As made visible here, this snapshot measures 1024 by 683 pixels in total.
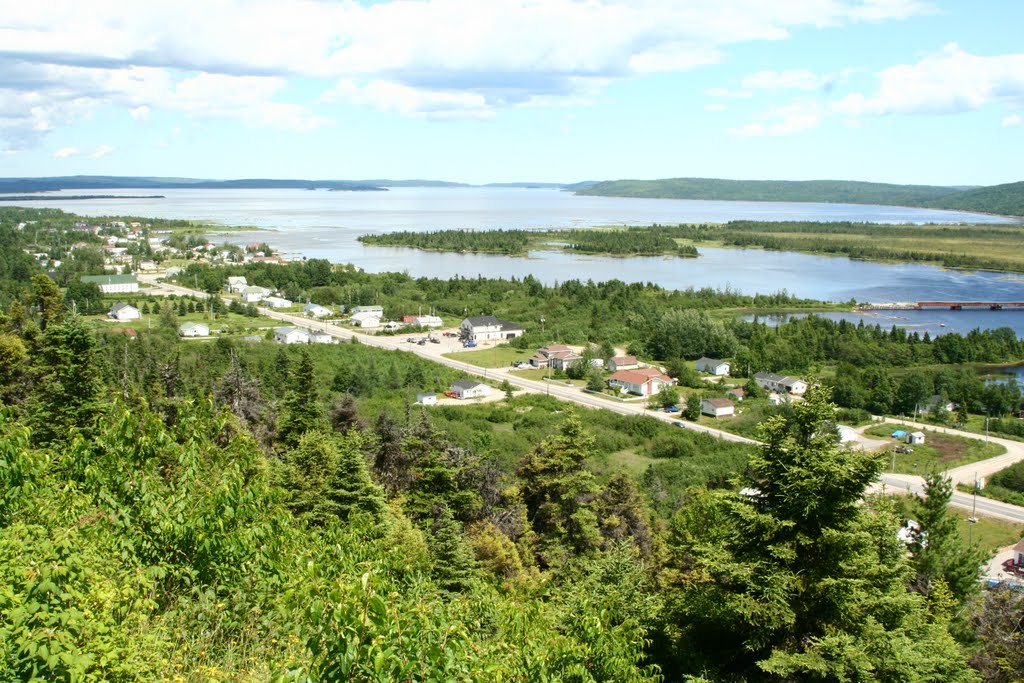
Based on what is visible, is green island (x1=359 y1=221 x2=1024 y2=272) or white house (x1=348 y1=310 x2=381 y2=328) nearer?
white house (x1=348 y1=310 x2=381 y2=328)

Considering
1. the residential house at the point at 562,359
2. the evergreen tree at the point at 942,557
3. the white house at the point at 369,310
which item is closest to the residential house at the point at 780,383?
the residential house at the point at 562,359

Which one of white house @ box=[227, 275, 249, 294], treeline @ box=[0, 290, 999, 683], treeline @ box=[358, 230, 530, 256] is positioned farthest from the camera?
treeline @ box=[358, 230, 530, 256]

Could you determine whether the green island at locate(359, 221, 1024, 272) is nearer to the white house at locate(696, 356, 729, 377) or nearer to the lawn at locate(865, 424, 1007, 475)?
the white house at locate(696, 356, 729, 377)

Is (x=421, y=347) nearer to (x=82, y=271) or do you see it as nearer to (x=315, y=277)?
(x=315, y=277)

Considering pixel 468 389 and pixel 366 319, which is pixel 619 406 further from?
pixel 366 319

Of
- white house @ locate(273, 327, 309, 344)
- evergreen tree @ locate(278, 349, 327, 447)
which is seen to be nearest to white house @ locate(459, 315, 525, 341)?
white house @ locate(273, 327, 309, 344)

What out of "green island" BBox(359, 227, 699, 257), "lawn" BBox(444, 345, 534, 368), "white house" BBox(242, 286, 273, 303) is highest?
"green island" BBox(359, 227, 699, 257)
